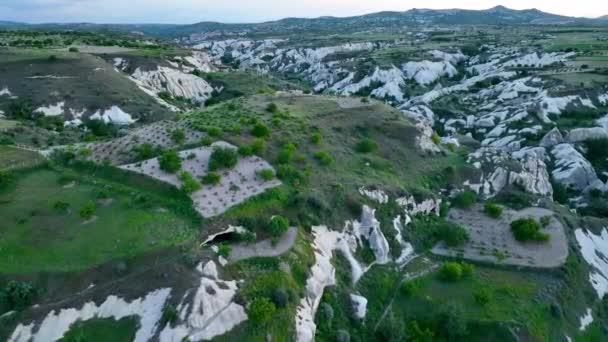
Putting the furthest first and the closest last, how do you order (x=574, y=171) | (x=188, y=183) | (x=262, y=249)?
(x=574, y=171) → (x=188, y=183) → (x=262, y=249)

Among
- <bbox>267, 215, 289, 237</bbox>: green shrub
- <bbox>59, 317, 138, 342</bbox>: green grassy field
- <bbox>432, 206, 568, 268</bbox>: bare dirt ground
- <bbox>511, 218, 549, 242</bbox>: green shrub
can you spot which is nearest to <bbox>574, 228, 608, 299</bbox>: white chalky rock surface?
<bbox>432, 206, 568, 268</bbox>: bare dirt ground

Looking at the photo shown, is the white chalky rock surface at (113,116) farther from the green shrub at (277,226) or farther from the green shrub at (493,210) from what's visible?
the green shrub at (493,210)

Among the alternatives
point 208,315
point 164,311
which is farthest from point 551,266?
point 164,311

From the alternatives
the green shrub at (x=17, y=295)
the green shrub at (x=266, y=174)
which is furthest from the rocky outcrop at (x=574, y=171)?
the green shrub at (x=17, y=295)

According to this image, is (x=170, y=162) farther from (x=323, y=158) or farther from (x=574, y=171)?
(x=574, y=171)

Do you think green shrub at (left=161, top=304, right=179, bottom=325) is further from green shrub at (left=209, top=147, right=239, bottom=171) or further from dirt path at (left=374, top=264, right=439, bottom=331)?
green shrub at (left=209, top=147, right=239, bottom=171)

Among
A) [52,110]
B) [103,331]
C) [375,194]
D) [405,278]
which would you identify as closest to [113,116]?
[52,110]

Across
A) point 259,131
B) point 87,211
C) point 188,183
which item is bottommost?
point 87,211
